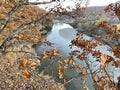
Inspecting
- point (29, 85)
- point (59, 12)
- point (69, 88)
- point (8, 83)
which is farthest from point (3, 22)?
point (69, 88)

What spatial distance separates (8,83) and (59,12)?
24.6 ft

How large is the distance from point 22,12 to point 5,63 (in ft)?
61.4

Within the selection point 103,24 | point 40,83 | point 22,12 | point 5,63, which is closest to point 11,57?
point 5,63

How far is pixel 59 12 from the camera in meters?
9.85

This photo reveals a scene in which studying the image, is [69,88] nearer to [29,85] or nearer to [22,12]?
[29,85]

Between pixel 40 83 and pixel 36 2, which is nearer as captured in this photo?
pixel 36 2

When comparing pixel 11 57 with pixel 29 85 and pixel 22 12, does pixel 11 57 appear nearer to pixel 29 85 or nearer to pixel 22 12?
pixel 29 85

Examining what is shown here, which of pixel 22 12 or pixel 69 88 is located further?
pixel 22 12

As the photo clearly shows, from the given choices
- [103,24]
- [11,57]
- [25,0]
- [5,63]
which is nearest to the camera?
[25,0]

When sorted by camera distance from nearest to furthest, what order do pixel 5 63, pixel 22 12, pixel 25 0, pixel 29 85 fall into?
pixel 25 0, pixel 29 85, pixel 5 63, pixel 22 12

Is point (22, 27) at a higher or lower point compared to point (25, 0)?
lower

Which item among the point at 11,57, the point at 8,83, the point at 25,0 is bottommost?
the point at 11,57

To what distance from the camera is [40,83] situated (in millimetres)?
17672

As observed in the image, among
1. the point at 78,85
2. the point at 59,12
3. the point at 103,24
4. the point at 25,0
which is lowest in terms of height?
the point at 78,85
